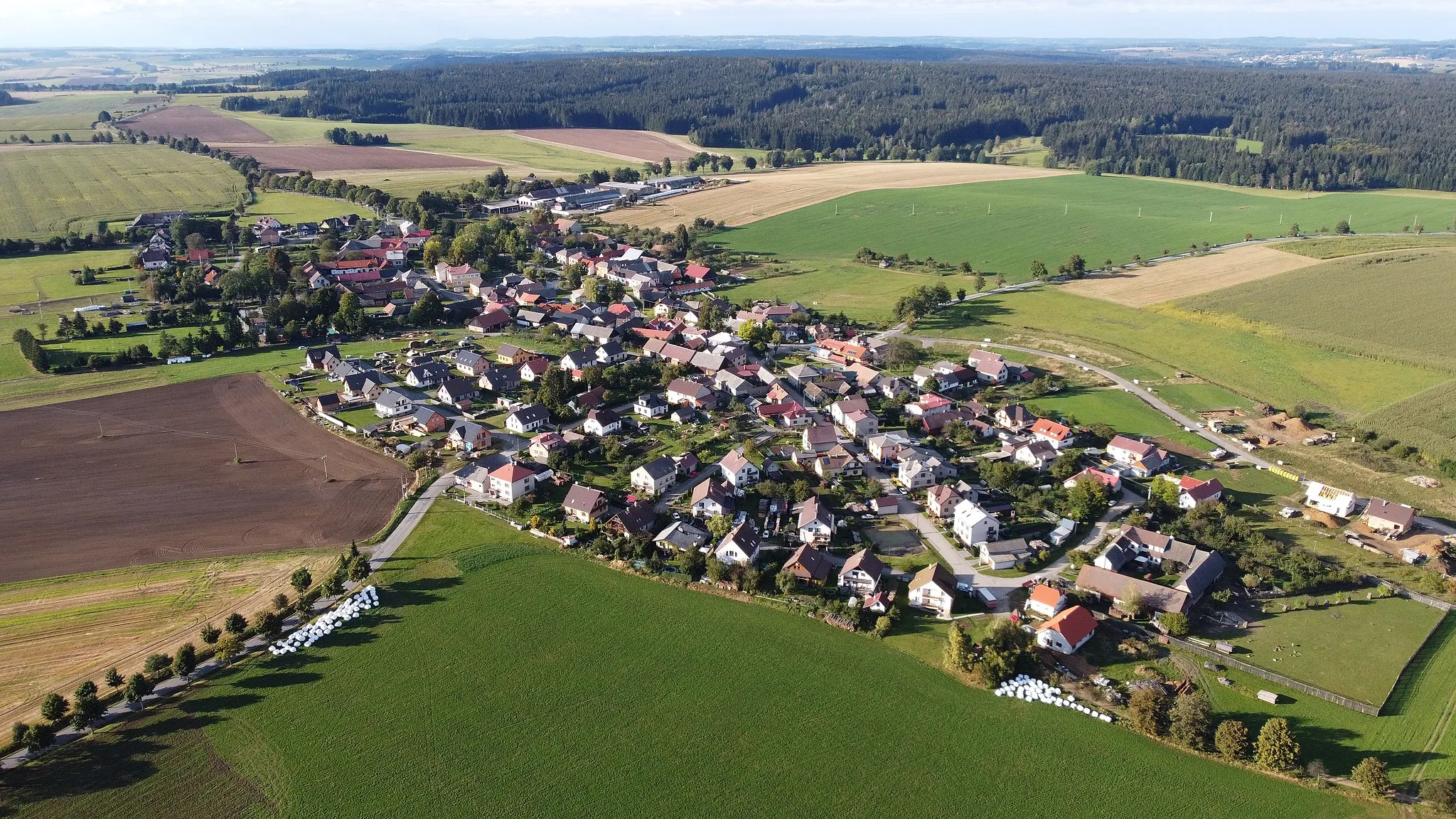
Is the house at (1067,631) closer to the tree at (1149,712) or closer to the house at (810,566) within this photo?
the tree at (1149,712)

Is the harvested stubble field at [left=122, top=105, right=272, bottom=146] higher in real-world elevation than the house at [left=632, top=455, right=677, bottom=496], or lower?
higher

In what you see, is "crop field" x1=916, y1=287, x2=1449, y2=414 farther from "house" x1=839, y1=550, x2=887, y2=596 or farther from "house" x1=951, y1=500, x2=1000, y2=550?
"house" x1=839, y1=550, x2=887, y2=596

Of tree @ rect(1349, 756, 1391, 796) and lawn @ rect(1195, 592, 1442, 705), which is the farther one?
lawn @ rect(1195, 592, 1442, 705)

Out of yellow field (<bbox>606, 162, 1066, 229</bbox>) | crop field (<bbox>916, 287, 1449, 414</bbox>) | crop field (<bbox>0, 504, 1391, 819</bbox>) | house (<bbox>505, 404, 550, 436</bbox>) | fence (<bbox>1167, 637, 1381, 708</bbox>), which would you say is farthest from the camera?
yellow field (<bbox>606, 162, 1066, 229</bbox>)

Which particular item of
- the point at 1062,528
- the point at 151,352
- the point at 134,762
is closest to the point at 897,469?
the point at 1062,528

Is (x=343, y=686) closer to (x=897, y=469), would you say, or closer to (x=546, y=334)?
(x=897, y=469)

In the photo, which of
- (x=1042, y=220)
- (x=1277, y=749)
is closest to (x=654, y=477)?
(x=1277, y=749)

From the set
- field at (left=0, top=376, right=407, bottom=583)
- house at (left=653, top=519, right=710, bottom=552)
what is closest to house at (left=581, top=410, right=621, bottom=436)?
field at (left=0, top=376, right=407, bottom=583)
